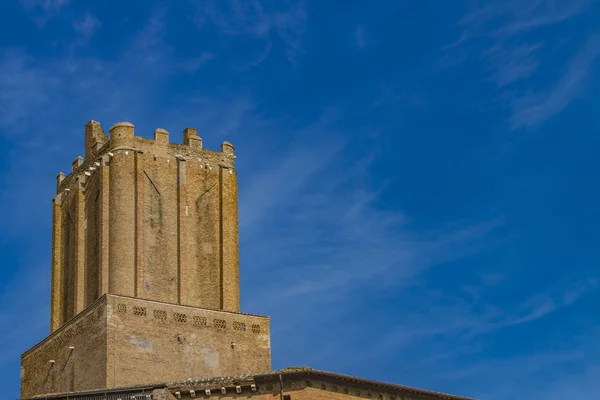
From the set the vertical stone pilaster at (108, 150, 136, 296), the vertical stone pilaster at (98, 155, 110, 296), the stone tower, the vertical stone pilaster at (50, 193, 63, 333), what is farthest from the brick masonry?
the vertical stone pilaster at (50, 193, 63, 333)

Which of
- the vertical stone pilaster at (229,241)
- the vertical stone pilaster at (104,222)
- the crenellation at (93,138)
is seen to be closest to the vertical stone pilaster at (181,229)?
the vertical stone pilaster at (229,241)

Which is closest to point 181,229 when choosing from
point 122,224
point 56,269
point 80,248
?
point 122,224

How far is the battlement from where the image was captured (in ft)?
195

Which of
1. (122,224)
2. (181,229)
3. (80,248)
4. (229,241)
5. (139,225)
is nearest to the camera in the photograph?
(122,224)

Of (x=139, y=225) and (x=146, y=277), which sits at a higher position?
(x=139, y=225)

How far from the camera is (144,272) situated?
56.5m

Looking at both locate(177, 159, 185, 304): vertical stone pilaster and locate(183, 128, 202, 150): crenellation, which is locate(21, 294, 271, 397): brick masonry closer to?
locate(177, 159, 185, 304): vertical stone pilaster

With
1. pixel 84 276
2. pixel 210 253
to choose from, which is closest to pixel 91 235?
pixel 84 276

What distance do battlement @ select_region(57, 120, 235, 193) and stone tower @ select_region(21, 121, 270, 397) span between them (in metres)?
0.06

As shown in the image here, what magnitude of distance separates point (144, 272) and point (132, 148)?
6.12 metres

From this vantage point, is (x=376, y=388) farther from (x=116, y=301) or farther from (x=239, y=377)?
(x=116, y=301)

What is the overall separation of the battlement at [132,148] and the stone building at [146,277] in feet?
0.19

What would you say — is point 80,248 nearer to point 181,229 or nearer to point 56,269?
point 56,269

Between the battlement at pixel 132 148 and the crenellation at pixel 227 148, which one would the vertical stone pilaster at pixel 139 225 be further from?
the crenellation at pixel 227 148
